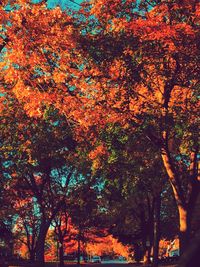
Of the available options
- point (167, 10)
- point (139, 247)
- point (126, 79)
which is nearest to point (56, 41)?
point (126, 79)

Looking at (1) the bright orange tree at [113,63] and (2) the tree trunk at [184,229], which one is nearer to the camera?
(1) the bright orange tree at [113,63]

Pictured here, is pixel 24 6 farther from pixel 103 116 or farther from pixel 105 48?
pixel 103 116

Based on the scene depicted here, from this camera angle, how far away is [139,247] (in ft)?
232

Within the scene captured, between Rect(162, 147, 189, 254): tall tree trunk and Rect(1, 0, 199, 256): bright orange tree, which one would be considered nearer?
Rect(1, 0, 199, 256): bright orange tree

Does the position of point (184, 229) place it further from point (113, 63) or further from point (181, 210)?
point (113, 63)

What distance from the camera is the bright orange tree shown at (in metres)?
14.3

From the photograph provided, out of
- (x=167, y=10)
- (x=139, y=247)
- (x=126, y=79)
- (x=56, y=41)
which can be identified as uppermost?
(x=167, y=10)

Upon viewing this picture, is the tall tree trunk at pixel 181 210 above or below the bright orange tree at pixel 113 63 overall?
below

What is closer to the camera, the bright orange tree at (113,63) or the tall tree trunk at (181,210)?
the bright orange tree at (113,63)

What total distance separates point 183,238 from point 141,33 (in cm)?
800

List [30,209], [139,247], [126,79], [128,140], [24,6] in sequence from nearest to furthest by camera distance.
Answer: [24,6] → [126,79] → [128,140] → [30,209] → [139,247]

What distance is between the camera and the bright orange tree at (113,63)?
46.8 feet

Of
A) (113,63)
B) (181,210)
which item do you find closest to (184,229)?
(181,210)

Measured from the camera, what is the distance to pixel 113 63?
48.9ft
